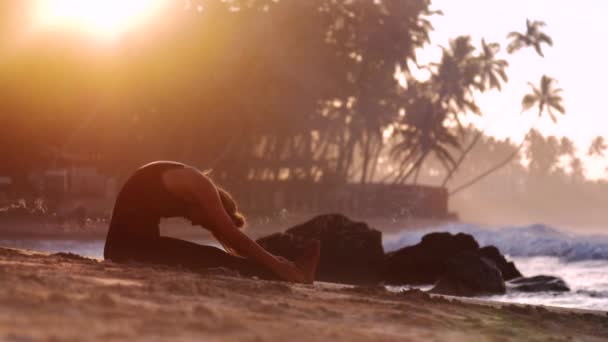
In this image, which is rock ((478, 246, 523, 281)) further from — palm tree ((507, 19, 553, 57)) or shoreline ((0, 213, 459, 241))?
palm tree ((507, 19, 553, 57))

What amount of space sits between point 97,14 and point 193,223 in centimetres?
2357

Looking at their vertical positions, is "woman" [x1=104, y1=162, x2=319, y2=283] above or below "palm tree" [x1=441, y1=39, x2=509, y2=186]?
below

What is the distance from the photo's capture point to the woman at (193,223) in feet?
15.5

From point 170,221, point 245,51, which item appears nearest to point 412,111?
point 245,51

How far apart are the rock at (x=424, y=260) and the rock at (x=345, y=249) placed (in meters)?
0.34

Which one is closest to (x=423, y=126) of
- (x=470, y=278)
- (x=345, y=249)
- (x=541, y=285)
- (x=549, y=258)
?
(x=549, y=258)

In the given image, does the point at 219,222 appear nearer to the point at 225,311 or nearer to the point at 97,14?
the point at 225,311

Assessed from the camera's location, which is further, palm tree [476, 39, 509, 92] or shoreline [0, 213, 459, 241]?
palm tree [476, 39, 509, 92]

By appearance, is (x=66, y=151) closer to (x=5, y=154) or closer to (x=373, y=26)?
(x=5, y=154)

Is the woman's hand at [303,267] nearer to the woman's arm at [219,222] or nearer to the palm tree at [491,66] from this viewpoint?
the woman's arm at [219,222]

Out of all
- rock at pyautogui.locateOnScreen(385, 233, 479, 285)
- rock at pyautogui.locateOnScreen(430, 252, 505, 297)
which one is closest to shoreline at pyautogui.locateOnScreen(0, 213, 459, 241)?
rock at pyautogui.locateOnScreen(385, 233, 479, 285)

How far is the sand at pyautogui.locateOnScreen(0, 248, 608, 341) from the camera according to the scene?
8.30ft

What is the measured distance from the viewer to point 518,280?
14.0 metres

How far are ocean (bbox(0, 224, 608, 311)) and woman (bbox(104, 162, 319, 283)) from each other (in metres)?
6.23
